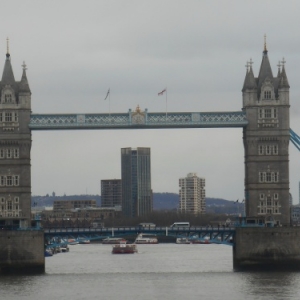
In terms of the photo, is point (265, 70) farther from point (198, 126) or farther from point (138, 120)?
point (138, 120)

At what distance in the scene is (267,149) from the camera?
152 meters

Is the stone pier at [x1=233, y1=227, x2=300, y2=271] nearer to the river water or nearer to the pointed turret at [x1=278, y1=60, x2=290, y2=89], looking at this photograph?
the river water

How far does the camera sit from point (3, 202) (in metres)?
152

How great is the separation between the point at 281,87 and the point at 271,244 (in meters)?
17.9

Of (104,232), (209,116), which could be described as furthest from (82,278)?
(209,116)

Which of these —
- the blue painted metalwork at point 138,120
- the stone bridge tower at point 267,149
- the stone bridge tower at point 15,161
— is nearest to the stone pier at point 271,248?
the stone bridge tower at point 267,149

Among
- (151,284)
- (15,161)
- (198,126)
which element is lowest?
(151,284)

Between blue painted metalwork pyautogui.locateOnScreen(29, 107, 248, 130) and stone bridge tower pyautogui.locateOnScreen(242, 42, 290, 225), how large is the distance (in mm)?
2057

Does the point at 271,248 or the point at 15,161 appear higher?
the point at 15,161

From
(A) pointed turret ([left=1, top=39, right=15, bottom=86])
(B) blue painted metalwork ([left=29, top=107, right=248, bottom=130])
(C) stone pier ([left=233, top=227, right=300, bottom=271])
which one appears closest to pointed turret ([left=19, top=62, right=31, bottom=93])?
(A) pointed turret ([left=1, top=39, right=15, bottom=86])

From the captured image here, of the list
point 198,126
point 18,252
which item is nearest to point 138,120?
point 198,126

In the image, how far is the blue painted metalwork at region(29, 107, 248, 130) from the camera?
151625 mm

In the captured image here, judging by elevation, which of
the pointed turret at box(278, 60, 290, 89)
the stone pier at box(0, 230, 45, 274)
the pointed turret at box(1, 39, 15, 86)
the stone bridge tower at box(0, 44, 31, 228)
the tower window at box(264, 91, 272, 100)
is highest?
the pointed turret at box(1, 39, 15, 86)

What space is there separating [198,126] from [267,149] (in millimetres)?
7984
